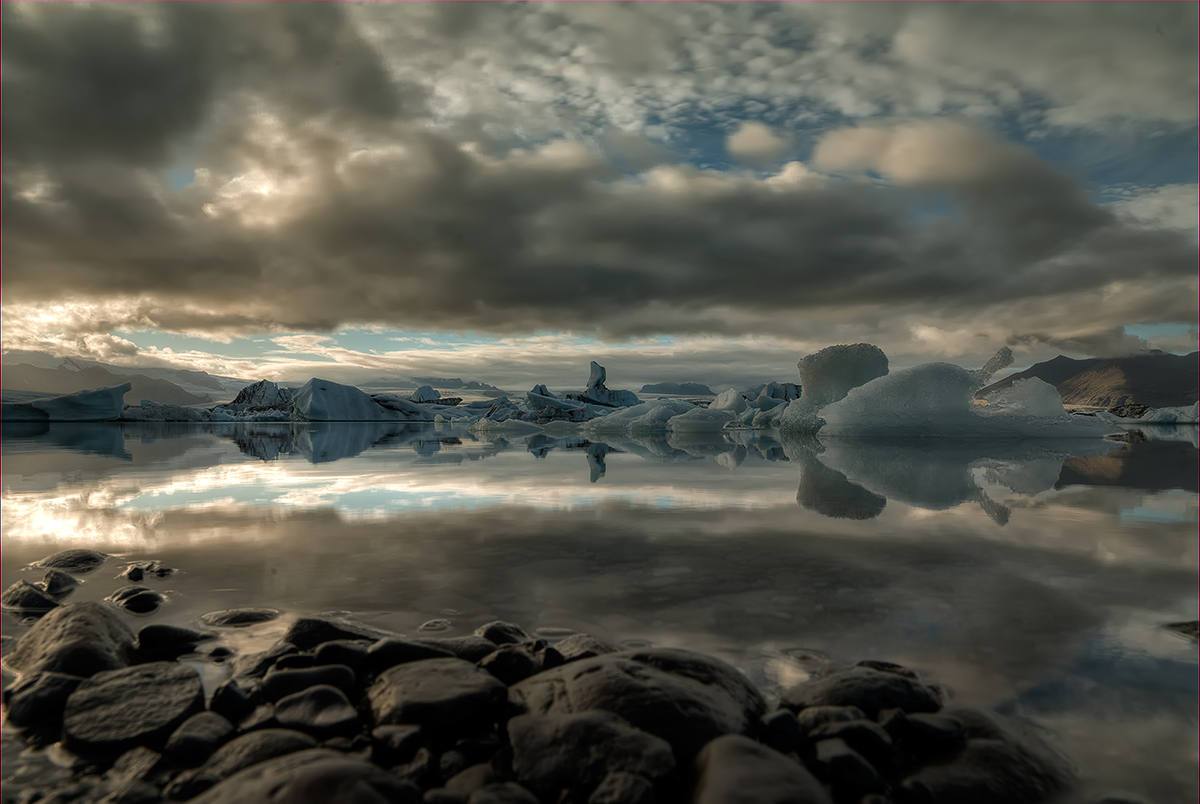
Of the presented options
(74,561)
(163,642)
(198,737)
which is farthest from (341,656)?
(74,561)

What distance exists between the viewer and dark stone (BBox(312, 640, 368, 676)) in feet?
8.13

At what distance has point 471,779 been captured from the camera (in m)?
1.79

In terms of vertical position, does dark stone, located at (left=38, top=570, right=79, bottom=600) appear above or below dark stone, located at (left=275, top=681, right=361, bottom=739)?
below

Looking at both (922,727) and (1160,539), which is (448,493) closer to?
(922,727)

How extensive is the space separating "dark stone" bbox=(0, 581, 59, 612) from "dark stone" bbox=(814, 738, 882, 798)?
3953 mm

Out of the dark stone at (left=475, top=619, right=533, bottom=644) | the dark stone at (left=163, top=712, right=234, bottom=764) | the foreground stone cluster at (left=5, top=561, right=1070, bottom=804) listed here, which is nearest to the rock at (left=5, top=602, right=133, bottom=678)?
the foreground stone cluster at (left=5, top=561, right=1070, bottom=804)

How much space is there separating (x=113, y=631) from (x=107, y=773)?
1.14 metres

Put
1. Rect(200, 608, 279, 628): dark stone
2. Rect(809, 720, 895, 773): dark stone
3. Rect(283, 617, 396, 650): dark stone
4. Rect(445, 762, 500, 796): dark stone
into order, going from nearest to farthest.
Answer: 1. Rect(445, 762, 500, 796): dark stone
2. Rect(809, 720, 895, 773): dark stone
3. Rect(283, 617, 396, 650): dark stone
4. Rect(200, 608, 279, 628): dark stone

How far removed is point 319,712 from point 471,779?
0.68 m

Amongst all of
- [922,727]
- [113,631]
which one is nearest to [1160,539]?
[922,727]

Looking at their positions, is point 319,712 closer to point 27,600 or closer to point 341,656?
point 341,656

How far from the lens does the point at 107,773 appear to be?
1858 millimetres

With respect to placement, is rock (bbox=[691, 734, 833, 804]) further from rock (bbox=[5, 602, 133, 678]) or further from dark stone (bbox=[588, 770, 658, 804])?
rock (bbox=[5, 602, 133, 678])

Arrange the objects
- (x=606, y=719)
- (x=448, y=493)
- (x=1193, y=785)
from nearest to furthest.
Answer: (x=1193, y=785) → (x=606, y=719) → (x=448, y=493)
